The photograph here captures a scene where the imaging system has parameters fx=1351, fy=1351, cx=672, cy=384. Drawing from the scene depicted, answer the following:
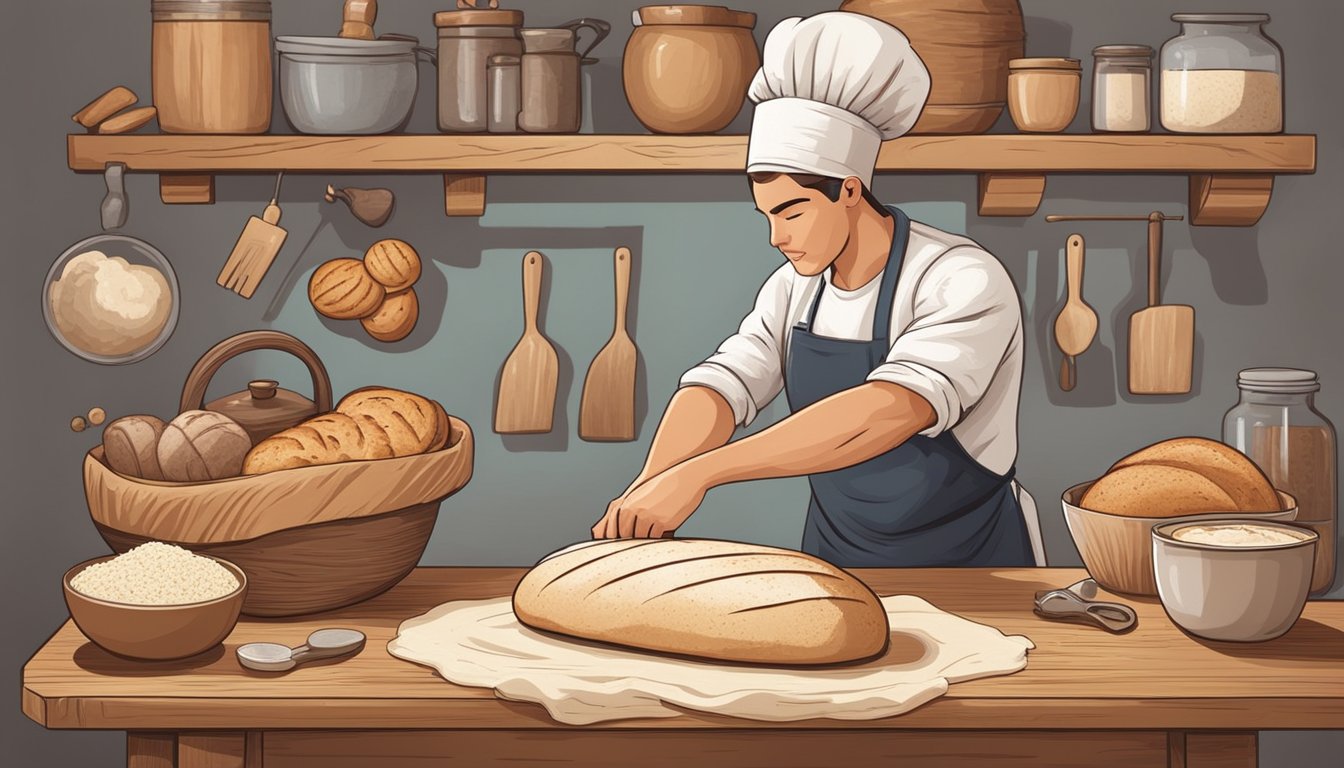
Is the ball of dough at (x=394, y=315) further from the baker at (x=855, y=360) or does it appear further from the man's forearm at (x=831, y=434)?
the man's forearm at (x=831, y=434)

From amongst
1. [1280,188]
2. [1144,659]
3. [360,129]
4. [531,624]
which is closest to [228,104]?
[360,129]

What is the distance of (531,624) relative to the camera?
1.56m

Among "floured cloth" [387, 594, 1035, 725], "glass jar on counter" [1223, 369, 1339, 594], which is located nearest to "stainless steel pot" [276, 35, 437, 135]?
"floured cloth" [387, 594, 1035, 725]

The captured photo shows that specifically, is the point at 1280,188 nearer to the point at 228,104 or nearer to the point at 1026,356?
the point at 1026,356

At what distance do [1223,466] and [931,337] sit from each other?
0.41m

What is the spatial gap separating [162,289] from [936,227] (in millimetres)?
1257

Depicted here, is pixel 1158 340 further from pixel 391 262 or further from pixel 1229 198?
pixel 391 262

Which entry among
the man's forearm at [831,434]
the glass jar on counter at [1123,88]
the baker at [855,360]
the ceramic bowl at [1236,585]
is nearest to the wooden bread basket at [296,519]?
the baker at [855,360]

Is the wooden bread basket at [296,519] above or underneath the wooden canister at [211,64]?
underneath

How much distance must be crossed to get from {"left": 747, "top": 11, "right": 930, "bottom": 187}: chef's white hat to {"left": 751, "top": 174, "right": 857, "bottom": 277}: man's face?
3 cm

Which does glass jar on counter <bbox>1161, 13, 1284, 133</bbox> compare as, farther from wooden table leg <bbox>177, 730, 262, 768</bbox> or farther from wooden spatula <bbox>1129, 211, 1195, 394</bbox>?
wooden table leg <bbox>177, 730, 262, 768</bbox>

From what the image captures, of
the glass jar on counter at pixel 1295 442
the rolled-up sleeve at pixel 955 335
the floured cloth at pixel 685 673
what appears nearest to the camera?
the floured cloth at pixel 685 673

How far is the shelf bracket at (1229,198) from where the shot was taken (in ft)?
6.89

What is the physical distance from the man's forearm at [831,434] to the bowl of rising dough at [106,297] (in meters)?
0.98
